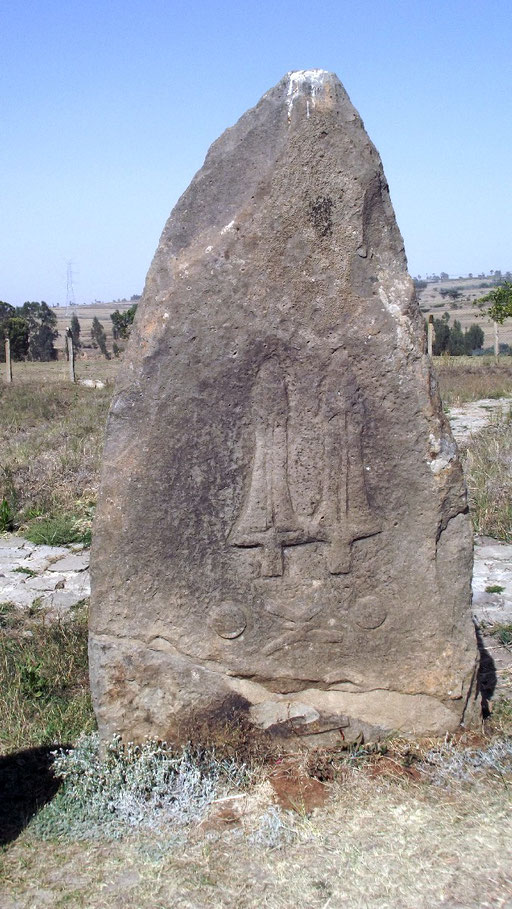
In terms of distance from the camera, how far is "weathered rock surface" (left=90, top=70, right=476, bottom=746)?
121 inches

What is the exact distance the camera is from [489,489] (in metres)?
6.87

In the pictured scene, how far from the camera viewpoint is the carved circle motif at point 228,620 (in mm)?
3240

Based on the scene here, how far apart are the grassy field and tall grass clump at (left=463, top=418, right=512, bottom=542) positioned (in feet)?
9.32

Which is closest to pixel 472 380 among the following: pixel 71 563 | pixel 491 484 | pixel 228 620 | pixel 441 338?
pixel 491 484

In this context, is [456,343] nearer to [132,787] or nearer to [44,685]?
[44,685]

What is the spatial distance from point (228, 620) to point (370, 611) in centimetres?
57

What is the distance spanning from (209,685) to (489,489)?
4242 mm

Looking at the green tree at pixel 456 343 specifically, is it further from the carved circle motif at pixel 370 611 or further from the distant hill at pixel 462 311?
the carved circle motif at pixel 370 611

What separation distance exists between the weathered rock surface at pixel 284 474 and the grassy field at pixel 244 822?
0.19 meters

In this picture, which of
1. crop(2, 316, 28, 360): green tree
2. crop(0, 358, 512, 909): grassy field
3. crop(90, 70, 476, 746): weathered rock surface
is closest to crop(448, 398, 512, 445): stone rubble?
crop(90, 70, 476, 746): weathered rock surface

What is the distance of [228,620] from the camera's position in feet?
10.6

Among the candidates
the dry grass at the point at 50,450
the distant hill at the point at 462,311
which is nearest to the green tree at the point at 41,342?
the distant hill at the point at 462,311

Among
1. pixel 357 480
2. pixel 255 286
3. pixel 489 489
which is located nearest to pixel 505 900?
pixel 357 480

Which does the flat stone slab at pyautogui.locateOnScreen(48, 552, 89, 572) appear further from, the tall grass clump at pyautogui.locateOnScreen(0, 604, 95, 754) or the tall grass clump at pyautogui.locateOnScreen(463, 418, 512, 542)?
the tall grass clump at pyautogui.locateOnScreen(463, 418, 512, 542)
